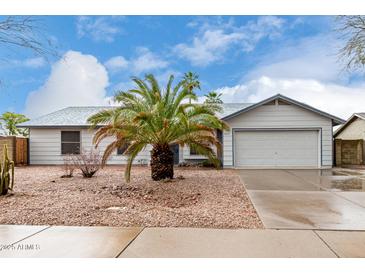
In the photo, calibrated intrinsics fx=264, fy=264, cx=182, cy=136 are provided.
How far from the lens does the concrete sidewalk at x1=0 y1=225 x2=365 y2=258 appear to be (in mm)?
3656

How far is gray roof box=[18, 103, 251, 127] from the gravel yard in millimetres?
8828

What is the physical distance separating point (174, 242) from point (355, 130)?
23032mm

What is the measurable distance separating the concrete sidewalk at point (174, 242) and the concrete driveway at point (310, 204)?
461 mm

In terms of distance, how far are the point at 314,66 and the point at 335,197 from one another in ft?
19.7

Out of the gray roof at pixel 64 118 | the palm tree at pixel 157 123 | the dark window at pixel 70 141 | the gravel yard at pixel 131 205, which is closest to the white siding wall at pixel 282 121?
the palm tree at pixel 157 123

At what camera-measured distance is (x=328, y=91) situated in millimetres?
13594

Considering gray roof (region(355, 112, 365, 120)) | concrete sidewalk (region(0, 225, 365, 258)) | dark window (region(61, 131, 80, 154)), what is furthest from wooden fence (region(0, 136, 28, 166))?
gray roof (region(355, 112, 365, 120))

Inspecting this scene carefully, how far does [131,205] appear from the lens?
20.2 feet

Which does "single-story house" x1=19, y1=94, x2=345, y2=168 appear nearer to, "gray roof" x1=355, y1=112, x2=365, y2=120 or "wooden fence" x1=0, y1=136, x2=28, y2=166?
"gray roof" x1=355, y1=112, x2=365, y2=120

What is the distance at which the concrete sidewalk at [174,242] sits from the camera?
3656mm

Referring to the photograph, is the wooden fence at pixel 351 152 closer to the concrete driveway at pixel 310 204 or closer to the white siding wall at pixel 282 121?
the white siding wall at pixel 282 121

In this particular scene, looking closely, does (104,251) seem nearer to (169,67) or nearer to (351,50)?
(351,50)

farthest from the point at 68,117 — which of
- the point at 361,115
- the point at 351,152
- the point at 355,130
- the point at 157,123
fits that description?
the point at 355,130
